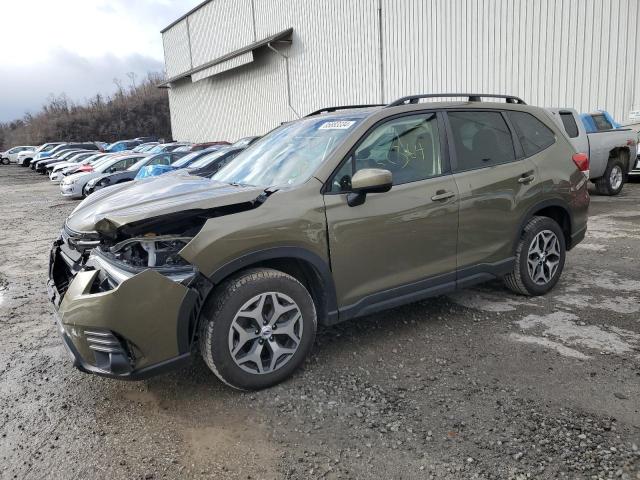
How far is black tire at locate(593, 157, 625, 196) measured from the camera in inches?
428

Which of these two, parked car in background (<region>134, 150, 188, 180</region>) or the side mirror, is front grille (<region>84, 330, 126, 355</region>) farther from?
parked car in background (<region>134, 150, 188, 180</region>)

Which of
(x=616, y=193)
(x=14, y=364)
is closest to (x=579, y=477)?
(x=14, y=364)

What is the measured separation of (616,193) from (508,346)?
922 cm

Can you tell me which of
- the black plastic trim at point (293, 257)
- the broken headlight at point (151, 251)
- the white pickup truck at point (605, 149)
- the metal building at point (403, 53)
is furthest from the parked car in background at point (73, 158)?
the black plastic trim at point (293, 257)

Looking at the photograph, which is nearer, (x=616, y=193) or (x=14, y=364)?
(x=14, y=364)

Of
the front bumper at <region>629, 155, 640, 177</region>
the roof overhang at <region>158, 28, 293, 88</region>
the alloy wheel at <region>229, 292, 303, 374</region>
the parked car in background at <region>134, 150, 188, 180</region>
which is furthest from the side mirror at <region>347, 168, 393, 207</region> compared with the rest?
the roof overhang at <region>158, 28, 293, 88</region>

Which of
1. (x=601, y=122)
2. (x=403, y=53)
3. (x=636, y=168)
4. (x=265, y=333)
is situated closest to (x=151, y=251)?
(x=265, y=333)

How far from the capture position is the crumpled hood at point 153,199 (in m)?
3.05

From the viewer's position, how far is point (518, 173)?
4.34 metres

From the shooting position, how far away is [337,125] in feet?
12.6

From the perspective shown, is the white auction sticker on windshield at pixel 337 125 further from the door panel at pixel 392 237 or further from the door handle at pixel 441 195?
the door handle at pixel 441 195

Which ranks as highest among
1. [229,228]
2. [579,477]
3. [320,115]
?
[320,115]

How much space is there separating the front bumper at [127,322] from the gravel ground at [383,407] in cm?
39

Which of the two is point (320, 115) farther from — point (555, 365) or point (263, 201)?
point (555, 365)
